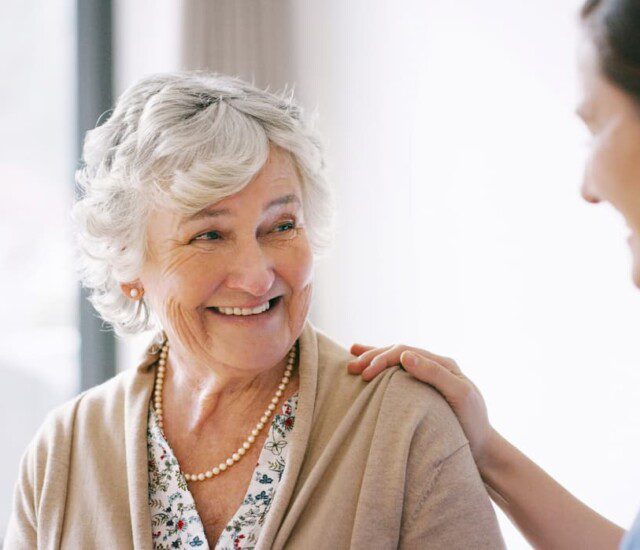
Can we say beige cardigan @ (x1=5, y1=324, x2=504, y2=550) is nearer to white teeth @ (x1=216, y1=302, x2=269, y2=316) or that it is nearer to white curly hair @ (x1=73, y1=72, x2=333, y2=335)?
white teeth @ (x1=216, y1=302, x2=269, y2=316)

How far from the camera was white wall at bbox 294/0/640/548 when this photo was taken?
1.75 meters

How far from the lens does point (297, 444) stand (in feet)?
4.66

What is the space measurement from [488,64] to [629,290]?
64 centimetres

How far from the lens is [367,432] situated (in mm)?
1399

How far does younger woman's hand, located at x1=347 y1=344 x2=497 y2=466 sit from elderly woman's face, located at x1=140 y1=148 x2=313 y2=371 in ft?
0.56

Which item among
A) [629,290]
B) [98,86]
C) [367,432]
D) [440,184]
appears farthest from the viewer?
[98,86]

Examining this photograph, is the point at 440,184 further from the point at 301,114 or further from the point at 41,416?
the point at 41,416

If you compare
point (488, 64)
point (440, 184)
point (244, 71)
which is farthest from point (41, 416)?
point (488, 64)

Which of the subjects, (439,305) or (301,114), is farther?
(439,305)

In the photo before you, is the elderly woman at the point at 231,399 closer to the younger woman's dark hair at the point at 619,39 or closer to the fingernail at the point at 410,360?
the fingernail at the point at 410,360

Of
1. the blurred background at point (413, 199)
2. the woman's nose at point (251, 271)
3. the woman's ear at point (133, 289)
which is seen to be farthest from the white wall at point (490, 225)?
the woman's ear at point (133, 289)

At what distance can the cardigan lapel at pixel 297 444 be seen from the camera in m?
1.35

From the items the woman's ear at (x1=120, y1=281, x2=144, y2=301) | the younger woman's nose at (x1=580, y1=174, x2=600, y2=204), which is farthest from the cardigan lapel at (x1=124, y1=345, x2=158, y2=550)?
the younger woman's nose at (x1=580, y1=174, x2=600, y2=204)

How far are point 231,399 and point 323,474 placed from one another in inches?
10.4
